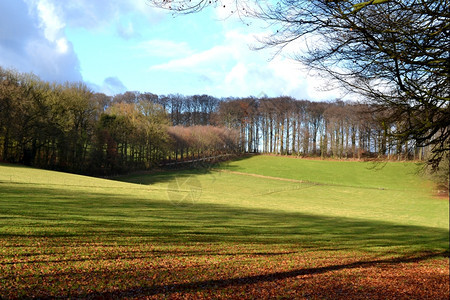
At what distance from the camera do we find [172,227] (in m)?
12.3

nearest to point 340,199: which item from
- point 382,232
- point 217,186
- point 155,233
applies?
point 217,186

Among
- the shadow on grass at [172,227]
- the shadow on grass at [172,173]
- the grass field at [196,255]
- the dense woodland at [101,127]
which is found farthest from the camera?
the shadow on grass at [172,173]

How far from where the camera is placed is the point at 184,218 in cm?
1494

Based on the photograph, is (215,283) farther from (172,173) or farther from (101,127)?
(172,173)

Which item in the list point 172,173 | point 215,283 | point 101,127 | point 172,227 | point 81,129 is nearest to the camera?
point 215,283

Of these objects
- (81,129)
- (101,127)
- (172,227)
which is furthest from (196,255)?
(101,127)

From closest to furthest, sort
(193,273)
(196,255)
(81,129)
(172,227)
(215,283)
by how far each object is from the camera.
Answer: (215,283) → (193,273) → (196,255) → (172,227) → (81,129)

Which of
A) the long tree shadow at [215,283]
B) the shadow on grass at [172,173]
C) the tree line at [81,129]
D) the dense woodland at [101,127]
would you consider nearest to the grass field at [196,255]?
the long tree shadow at [215,283]

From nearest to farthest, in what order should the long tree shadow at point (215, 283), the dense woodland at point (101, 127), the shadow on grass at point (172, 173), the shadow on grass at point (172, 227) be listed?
the long tree shadow at point (215, 283), the shadow on grass at point (172, 227), the dense woodland at point (101, 127), the shadow on grass at point (172, 173)

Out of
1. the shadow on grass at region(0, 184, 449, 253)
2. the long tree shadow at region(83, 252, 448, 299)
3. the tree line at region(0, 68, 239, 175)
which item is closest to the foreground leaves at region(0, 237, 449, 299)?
the long tree shadow at region(83, 252, 448, 299)

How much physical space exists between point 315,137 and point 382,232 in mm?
59567

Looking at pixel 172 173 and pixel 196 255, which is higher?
pixel 196 255

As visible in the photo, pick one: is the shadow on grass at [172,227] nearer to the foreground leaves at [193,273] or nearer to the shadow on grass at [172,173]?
the foreground leaves at [193,273]

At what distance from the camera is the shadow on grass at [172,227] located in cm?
959
